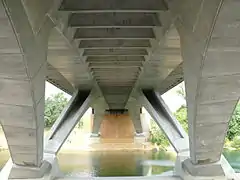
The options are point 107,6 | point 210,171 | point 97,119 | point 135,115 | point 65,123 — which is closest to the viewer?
point 107,6

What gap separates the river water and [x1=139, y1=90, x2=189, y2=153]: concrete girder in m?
5.51

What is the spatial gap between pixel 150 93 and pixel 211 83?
15.7m

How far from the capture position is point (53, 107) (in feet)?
163

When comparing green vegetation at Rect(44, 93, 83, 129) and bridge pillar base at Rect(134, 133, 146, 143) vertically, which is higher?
green vegetation at Rect(44, 93, 83, 129)

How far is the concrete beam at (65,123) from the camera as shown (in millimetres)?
17750

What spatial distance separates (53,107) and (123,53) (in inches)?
1413

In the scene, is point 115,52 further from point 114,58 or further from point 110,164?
point 110,164

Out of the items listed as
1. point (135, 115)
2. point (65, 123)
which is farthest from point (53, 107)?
point (65, 123)

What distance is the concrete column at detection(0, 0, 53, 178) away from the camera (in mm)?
7320

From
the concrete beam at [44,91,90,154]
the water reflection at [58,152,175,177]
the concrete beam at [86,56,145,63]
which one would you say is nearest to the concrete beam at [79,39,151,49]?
the concrete beam at [86,56,145,63]

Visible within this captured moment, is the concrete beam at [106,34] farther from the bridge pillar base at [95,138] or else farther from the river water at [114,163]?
the bridge pillar base at [95,138]

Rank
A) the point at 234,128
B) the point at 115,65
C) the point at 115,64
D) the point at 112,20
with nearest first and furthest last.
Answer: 1. the point at 112,20
2. the point at 115,64
3. the point at 115,65
4. the point at 234,128

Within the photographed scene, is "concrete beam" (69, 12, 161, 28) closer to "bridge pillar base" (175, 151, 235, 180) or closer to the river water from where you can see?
"bridge pillar base" (175, 151, 235, 180)

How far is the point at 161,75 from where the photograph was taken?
831 inches
